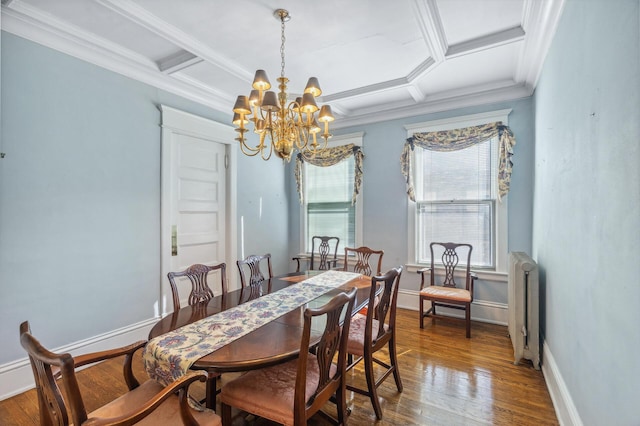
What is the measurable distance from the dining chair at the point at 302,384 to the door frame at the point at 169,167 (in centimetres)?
208

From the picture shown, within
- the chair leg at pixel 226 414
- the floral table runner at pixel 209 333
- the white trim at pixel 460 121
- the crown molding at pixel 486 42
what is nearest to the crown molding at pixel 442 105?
the white trim at pixel 460 121

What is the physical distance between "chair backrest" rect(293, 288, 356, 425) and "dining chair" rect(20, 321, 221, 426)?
0.37m

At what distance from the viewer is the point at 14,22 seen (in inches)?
87.4

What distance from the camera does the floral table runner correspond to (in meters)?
1.38

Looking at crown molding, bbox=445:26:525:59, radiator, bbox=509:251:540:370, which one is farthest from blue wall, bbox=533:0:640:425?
crown molding, bbox=445:26:525:59

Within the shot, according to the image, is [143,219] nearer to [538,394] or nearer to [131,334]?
[131,334]

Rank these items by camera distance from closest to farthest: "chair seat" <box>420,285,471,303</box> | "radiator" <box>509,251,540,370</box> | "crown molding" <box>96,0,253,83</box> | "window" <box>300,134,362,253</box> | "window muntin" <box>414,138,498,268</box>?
"crown molding" <box>96,0,253,83</box>, "radiator" <box>509,251,540,370</box>, "chair seat" <box>420,285,471,303</box>, "window muntin" <box>414,138,498,268</box>, "window" <box>300,134,362,253</box>

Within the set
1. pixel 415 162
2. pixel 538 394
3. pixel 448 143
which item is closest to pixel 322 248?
pixel 415 162

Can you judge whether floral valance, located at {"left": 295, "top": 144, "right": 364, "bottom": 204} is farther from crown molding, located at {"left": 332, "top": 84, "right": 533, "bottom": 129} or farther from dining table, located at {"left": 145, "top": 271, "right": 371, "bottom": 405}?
dining table, located at {"left": 145, "top": 271, "right": 371, "bottom": 405}

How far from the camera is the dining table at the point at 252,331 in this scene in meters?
1.35

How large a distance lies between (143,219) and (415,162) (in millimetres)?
3253

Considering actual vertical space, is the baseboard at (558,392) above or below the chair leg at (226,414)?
below

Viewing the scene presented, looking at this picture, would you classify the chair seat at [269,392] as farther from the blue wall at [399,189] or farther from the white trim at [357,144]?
the white trim at [357,144]

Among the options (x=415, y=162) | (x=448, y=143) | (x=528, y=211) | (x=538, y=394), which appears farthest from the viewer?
Answer: (x=415, y=162)
